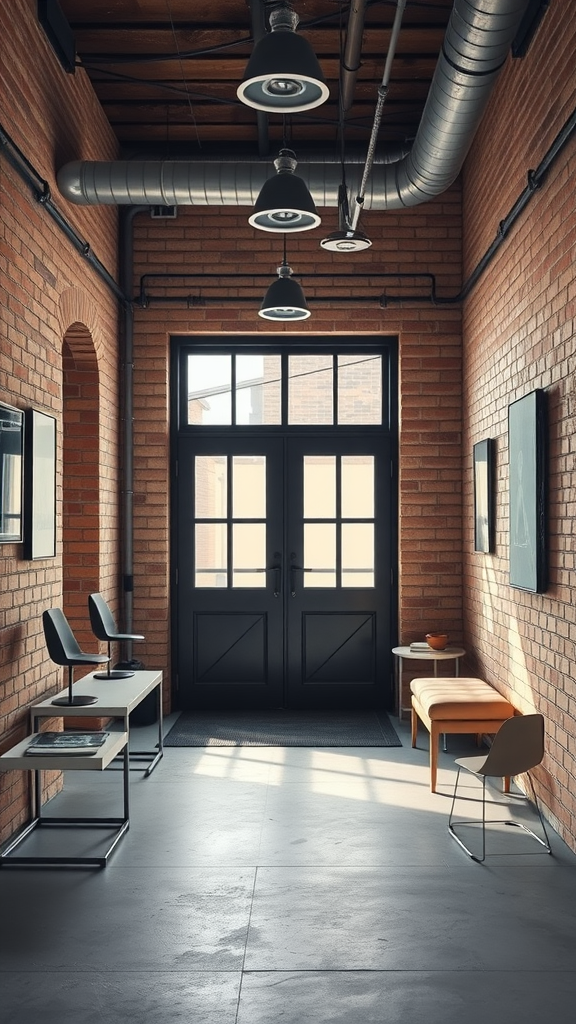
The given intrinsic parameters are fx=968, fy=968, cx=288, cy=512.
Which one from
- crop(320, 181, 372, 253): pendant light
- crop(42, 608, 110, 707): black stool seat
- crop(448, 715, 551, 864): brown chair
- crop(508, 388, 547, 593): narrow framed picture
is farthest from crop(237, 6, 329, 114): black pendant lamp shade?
crop(448, 715, 551, 864): brown chair

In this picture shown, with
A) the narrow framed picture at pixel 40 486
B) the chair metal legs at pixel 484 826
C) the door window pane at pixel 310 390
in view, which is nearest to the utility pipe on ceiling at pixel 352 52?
the door window pane at pixel 310 390

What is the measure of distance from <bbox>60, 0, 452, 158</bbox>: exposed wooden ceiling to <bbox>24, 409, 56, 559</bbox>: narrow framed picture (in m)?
2.44

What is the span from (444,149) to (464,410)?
2447 mm

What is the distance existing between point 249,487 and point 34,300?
10.6ft

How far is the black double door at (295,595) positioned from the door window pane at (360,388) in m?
0.19

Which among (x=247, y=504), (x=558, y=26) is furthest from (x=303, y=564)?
(x=558, y=26)

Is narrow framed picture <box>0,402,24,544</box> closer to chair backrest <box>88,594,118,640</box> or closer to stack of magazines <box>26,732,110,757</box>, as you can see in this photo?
stack of magazines <box>26,732,110,757</box>

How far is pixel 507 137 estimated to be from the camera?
591cm

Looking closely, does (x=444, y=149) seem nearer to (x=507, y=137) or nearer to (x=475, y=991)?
(x=507, y=137)

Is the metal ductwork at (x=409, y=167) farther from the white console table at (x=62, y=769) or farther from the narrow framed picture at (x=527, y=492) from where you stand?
the white console table at (x=62, y=769)

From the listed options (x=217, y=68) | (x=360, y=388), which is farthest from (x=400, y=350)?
(x=217, y=68)

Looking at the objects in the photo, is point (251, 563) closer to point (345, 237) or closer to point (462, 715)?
point (462, 715)

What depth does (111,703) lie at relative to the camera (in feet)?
16.1

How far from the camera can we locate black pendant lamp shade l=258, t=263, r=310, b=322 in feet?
21.7
